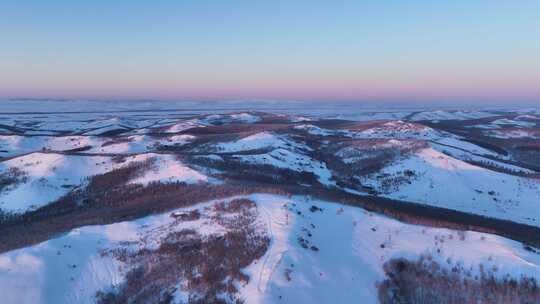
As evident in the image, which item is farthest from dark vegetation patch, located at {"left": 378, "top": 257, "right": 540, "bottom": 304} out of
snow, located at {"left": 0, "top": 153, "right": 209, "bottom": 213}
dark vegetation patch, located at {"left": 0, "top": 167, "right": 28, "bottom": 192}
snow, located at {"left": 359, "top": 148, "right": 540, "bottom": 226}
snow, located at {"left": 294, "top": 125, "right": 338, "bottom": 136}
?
snow, located at {"left": 294, "top": 125, "right": 338, "bottom": 136}

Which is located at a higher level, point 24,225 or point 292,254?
point 292,254

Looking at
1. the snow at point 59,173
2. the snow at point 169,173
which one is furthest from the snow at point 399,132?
the snow at point 59,173

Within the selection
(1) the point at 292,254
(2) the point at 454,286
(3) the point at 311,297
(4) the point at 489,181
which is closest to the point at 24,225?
(1) the point at 292,254

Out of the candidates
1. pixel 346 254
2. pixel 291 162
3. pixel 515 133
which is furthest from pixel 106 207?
pixel 515 133

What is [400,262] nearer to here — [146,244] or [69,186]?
[146,244]

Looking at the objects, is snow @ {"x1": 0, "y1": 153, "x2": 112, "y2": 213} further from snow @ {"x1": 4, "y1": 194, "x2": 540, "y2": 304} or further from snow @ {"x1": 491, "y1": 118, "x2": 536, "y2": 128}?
snow @ {"x1": 491, "y1": 118, "x2": 536, "y2": 128}

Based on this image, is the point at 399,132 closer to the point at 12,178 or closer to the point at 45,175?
the point at 45,175
